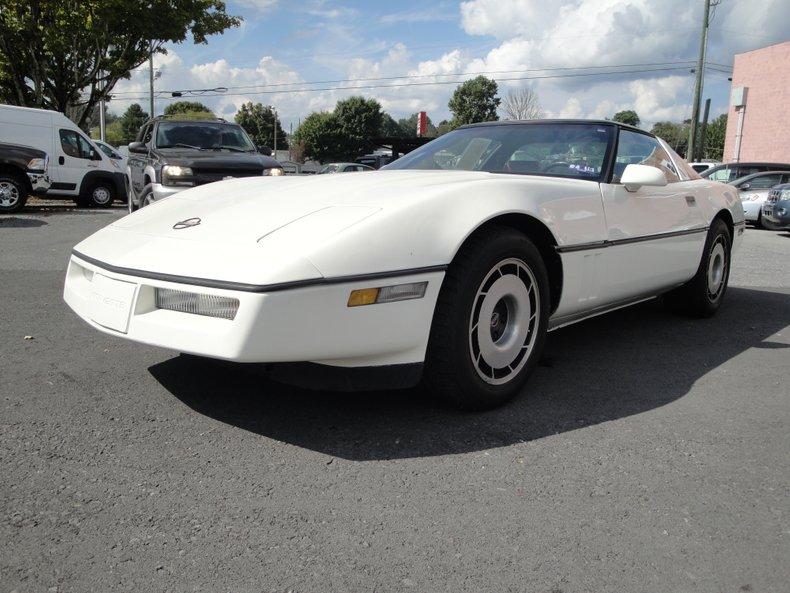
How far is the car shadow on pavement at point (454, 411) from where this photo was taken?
256 cm

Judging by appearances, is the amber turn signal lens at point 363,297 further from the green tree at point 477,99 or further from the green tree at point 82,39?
the green tree at point 477,99

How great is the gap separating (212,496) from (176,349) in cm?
53

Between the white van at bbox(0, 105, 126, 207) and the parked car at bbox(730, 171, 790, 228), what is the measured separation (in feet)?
43.2

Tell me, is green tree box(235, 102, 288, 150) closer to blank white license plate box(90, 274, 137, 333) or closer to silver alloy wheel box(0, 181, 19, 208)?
silver alloy wheel box(0, 181, 19, 208)

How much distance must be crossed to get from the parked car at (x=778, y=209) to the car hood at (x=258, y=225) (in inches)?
407

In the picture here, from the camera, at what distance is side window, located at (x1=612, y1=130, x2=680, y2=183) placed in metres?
3.67

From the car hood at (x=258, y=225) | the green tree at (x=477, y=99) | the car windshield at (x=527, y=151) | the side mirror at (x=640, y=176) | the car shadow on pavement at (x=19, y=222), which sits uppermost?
the green tree at (x=477, y=99)

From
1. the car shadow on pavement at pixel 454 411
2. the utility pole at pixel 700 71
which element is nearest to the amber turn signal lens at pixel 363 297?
the car shadow on pavement at pixel 454 411

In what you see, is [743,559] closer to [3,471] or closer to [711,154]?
[3,471]

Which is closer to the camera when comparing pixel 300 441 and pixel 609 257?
pixel 300 441

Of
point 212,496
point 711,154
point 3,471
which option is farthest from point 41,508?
point 711,154

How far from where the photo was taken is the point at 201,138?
32.0 ft

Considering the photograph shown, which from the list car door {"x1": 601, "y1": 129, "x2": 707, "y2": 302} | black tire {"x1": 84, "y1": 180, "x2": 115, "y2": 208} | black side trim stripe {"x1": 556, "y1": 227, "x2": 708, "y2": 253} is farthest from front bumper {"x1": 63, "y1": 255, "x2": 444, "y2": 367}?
black tire {"x1": 84, "y1": 180, "x2": 115, "y2": 208}

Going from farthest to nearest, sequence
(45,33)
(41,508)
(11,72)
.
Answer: (11,72)
(45,33)
(41,508)
